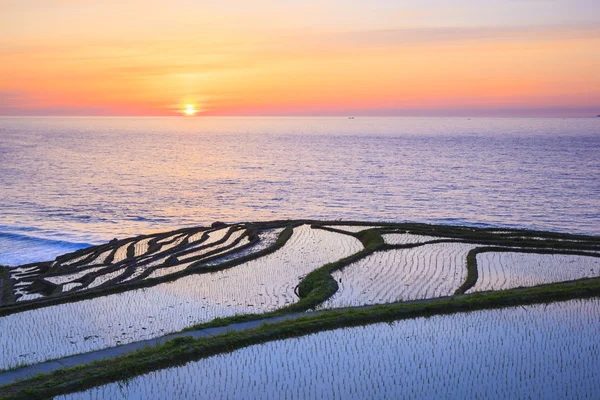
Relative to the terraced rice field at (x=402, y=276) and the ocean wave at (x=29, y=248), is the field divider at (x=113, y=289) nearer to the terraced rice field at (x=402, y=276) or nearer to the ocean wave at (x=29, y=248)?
the terraced rice field at (x=402, y=276)

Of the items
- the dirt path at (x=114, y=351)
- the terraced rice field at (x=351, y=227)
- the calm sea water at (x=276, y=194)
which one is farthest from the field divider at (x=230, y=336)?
the calm sea water at (x=276, y=194)

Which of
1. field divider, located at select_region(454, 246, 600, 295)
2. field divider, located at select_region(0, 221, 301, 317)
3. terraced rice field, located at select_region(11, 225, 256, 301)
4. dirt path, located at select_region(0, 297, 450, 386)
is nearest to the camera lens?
dirt path, located at select_region(0, 297, 450, 386)

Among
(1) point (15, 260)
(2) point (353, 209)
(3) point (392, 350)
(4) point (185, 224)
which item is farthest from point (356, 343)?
(2) point (353, 209)

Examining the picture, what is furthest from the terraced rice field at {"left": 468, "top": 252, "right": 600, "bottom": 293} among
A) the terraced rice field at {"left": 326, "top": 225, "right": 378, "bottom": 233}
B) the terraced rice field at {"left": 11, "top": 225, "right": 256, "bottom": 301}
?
the terraced rice field at {"left": 11, "top": 225, "right": 256, "bottom": 301}

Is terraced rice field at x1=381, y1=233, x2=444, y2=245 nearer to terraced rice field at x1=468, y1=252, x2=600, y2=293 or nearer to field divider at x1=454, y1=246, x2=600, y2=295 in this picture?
field divider at x1=454, y1=246, x2=600, y2=295

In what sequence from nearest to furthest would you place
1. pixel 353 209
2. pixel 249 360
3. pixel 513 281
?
pixel 249 360, pixel 513 281, pixel 353 209

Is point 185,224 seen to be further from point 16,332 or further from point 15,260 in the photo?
point 16,332

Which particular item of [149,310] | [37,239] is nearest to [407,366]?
[149,310]
